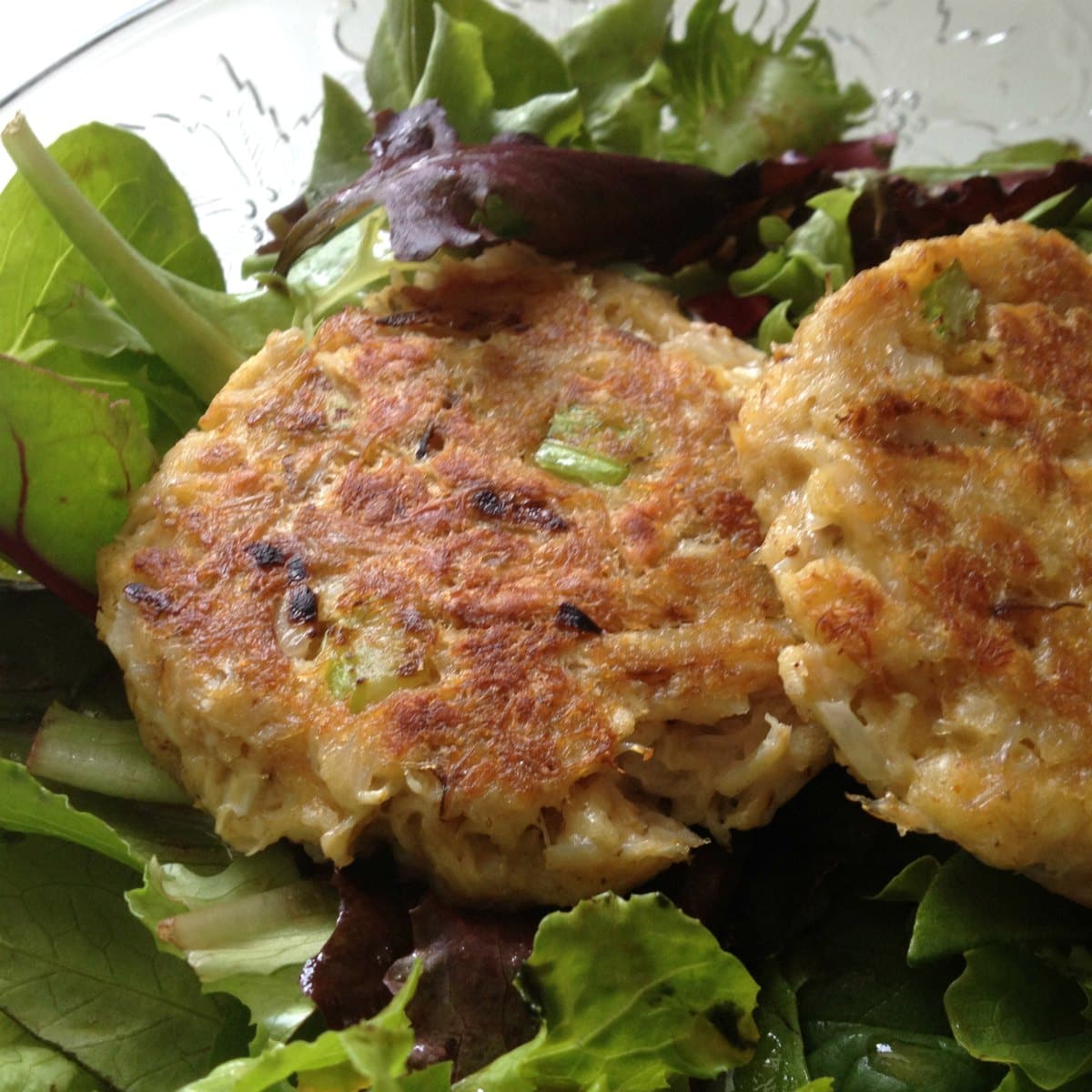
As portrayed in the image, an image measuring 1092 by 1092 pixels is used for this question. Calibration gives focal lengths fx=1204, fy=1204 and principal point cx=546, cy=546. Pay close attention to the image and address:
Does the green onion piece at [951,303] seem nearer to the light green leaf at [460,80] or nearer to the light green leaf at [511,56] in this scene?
the light green leaf at [460,80]

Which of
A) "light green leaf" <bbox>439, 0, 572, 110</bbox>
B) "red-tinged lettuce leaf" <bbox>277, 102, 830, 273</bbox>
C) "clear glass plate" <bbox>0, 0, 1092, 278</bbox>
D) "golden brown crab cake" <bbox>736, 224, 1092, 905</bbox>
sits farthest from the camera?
"clear glass plate" <bbox>0, 0, 1092, 278</bbox>

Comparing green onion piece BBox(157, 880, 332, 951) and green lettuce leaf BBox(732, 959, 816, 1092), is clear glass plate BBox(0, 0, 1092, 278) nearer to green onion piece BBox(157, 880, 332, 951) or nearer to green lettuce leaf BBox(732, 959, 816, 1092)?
green onion piece BBox(157, 880, 332, 951)

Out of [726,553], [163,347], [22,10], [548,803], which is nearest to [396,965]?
[548,803]

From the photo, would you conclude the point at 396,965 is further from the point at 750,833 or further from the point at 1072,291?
the point at 1072,291

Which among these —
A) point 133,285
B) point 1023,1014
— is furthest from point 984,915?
point 133,285

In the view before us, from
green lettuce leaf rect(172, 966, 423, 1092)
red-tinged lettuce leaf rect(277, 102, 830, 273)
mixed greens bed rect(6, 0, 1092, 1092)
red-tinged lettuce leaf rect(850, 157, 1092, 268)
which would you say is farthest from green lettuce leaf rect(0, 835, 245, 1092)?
red-tinged lettuce leaf rect(850, 157, 1092, 268)

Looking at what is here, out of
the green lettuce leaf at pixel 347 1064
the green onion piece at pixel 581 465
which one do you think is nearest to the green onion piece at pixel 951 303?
the green onion piece at pixel 581 465

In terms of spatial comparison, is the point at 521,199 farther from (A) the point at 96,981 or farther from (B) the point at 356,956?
(A) the point at 96,981
